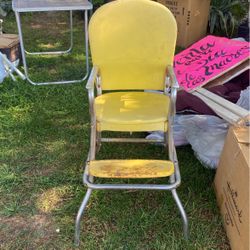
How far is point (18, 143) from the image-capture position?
2.43 m

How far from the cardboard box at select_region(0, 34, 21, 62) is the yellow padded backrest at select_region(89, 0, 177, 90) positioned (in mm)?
1769

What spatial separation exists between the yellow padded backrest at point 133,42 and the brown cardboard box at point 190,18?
2.49 metres

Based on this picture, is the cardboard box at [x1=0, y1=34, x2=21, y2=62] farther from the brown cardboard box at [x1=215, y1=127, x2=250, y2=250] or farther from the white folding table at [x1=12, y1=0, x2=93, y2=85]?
the brown cardboard box at [x1=215, y1=127, x2=250, y2=250]

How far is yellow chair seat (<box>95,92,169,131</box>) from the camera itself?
1818mm

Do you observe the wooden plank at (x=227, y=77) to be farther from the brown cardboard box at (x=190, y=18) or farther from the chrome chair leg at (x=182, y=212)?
the brown cardboard box at (x=190, y=18)

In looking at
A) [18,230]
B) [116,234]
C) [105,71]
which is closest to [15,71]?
[105,71]

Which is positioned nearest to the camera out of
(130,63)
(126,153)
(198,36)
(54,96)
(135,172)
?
(135,172)

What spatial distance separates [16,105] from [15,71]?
2.05ft

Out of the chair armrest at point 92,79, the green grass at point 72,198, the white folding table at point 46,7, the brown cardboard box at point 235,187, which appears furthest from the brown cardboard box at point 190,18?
the brown cardboard box at point 235,187

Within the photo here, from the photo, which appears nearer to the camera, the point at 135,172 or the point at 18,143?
the point at 135,172

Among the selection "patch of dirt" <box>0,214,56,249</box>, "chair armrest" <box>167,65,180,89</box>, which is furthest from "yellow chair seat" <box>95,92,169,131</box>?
"patch of dirt" <box>0,214,56,249</box>

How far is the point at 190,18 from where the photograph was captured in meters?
4.27

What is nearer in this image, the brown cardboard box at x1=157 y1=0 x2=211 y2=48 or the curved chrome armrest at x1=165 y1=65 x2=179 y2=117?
the curved chrome armrest at x1=165 y1=65 x2=179 y2=117

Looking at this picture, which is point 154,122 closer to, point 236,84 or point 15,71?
point 236,84
